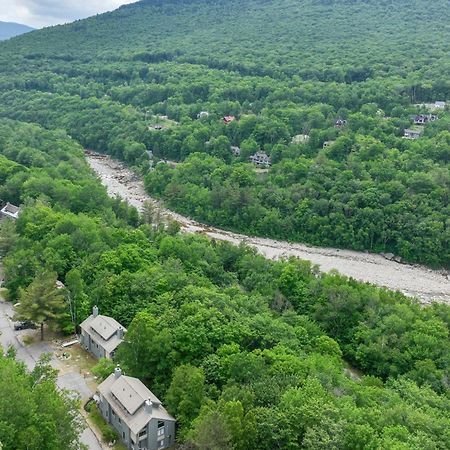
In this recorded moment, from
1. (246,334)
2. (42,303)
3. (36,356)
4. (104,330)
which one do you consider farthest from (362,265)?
(36,356)

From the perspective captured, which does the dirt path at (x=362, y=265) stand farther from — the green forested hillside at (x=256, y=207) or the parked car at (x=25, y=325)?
the parked car at (x=25, y=325)

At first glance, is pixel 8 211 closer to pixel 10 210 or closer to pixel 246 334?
pixel 10 210

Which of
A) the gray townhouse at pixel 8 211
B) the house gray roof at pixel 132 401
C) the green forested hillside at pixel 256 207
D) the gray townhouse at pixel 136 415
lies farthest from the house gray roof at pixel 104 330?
the gray townhouse at pixel 8 211

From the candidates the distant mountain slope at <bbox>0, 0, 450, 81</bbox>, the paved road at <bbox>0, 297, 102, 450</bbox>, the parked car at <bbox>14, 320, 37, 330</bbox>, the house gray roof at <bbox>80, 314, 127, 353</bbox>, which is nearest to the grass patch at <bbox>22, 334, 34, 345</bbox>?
the paved road at <bbox>0, 297, 102, 450</bbox>

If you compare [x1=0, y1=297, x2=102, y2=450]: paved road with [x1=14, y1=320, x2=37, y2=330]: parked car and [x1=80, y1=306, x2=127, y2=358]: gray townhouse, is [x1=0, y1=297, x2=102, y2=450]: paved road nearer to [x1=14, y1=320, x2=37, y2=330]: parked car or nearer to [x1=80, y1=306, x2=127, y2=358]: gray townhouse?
[x1=14, y1=320, x2=37, y2=330]: parked car

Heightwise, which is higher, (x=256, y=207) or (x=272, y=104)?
(x=272, y=104)

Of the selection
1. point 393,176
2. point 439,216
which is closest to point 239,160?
point 393,176
